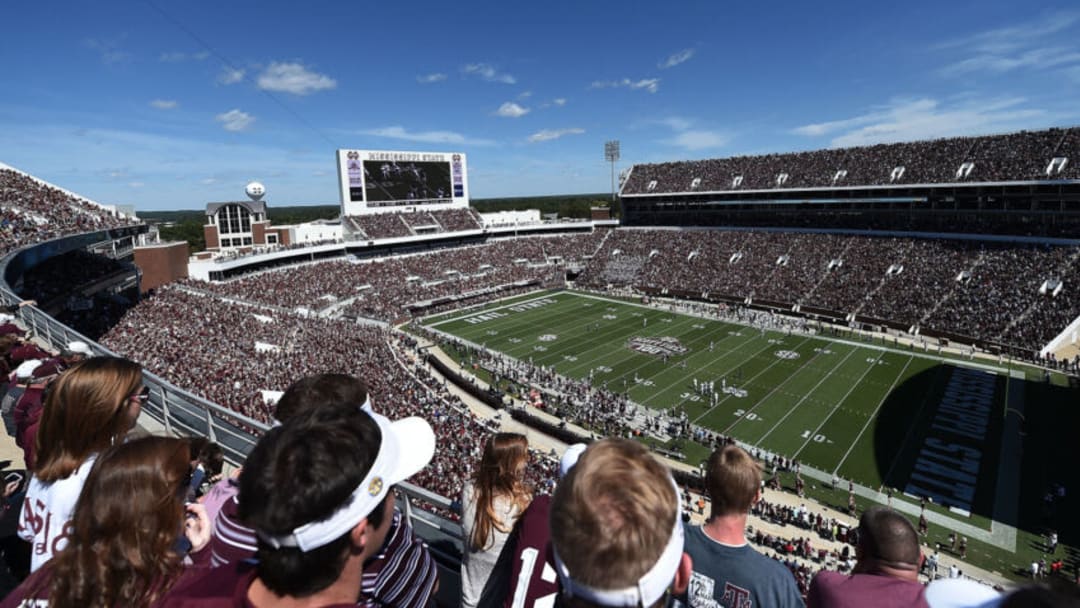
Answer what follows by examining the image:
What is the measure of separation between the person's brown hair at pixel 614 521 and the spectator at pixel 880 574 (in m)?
1.71

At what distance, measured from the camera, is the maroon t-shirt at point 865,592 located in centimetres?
246

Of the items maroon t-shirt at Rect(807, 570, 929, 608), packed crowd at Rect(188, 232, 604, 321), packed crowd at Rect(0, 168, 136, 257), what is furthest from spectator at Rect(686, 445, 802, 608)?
packed crowd at Rect(188, 232, 604, 321)

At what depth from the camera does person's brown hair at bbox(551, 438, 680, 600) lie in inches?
55.3

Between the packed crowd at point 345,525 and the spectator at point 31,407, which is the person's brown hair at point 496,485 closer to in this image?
the packed crowd at point 345,525

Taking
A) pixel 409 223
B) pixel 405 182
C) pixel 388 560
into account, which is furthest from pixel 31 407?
pixel 405 182

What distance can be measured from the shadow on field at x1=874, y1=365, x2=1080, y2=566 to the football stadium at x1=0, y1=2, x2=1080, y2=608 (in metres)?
0.14

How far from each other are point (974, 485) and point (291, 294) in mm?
40584

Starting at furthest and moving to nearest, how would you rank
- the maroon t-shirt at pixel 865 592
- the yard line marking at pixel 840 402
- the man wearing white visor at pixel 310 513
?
1. the yard line marking at pixel 840 402
2. the maroon t-shirt at pixel 865 592
3. the man wearing white visor at pixel 310 513

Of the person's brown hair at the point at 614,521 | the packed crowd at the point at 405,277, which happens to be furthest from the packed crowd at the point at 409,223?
the person's brown hair at the point at 614,521

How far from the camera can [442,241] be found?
200 ft

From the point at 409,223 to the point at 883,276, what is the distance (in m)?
44.0

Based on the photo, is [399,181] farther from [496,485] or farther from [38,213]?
[496,485]

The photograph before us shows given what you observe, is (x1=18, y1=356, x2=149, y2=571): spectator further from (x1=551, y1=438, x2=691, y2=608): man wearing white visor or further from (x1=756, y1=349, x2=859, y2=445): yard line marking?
(x1=756, y1=349, x2=859, y2=445): yard line marking

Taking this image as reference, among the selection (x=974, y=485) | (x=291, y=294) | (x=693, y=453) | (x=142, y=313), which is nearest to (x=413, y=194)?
(x=291, y=294)
